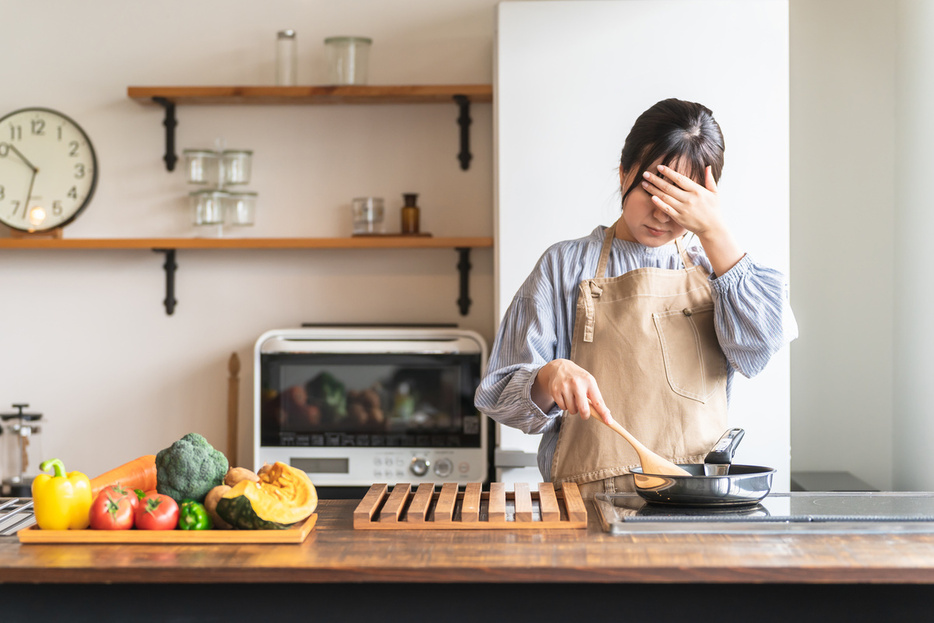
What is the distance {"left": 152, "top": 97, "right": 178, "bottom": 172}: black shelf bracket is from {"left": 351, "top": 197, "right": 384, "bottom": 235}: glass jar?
1.91 feet

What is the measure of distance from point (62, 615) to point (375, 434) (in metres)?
1.23

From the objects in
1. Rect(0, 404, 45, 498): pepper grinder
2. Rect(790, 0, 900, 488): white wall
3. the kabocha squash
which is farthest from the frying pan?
Rect(0, 404, 45, 498): pepper grinder

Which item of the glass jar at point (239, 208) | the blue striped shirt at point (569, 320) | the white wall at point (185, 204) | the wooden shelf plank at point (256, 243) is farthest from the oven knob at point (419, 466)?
the glass jar at point (239, 208)

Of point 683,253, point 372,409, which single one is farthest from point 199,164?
point 683,253

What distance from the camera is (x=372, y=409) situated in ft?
7.27

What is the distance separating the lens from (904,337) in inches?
89.1

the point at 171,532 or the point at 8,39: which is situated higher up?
the point at 8,39

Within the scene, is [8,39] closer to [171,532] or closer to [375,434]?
[375,434]

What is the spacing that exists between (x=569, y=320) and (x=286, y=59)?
1405 millimetres

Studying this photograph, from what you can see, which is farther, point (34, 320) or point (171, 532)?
point (34, 320)

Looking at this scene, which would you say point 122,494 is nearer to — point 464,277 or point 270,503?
point 270,503

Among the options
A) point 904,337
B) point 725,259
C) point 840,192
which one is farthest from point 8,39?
point 904,337

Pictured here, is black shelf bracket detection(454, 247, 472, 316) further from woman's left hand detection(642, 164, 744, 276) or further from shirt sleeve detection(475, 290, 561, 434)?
woman's left hand detection(642, 164, 744, 276)

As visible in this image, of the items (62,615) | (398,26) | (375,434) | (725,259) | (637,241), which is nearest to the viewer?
(62,615)
